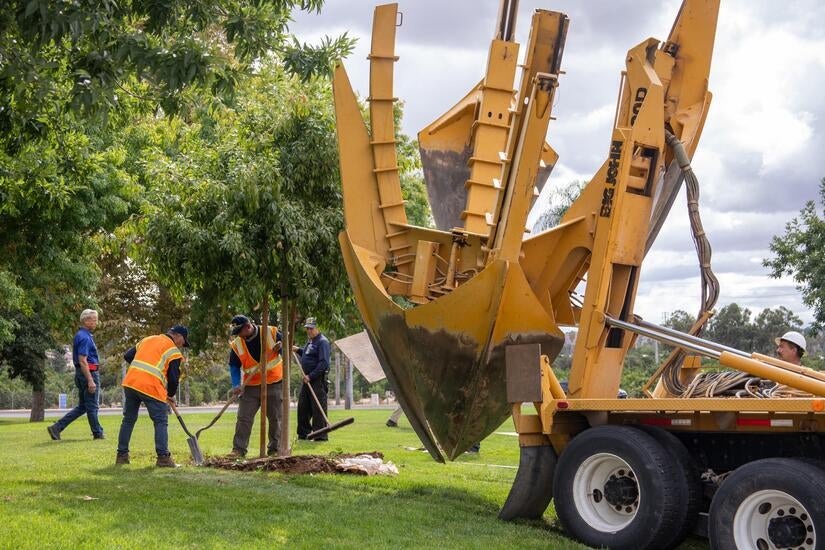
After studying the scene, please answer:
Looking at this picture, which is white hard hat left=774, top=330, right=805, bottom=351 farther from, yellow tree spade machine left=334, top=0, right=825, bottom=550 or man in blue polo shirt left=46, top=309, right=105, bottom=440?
man in blue polo shirt left=46, top=309, right=105, bottom=440

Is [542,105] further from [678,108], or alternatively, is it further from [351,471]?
[351,471]

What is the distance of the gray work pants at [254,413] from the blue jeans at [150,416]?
149cm

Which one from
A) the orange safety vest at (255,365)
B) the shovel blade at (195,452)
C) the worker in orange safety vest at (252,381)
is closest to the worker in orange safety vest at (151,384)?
the shovel blade at (195,452)

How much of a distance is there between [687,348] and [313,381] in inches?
377

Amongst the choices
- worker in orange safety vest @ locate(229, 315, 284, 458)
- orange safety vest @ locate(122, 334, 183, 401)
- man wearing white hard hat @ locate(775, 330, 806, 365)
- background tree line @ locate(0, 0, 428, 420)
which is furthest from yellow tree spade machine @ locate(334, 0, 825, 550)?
worker in orange safety vest @ locate(229, 315, 284, 458)

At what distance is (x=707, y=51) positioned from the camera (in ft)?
28.1

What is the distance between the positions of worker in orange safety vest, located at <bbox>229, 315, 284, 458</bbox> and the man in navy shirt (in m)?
2.05

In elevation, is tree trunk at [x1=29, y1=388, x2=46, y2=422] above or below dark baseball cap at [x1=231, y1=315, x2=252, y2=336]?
below

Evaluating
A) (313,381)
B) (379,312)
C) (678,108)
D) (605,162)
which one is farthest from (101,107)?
(313,381)

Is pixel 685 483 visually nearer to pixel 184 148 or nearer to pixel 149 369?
pixel 149 369

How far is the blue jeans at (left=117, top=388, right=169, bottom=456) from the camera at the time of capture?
11219mm

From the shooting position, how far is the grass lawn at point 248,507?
693 centimetres

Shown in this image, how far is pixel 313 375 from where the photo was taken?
51.8 feet

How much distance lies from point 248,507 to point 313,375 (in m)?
7.55
